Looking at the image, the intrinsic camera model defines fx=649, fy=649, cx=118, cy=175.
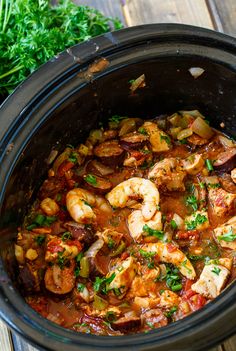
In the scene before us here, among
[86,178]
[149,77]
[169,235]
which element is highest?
[149,77]

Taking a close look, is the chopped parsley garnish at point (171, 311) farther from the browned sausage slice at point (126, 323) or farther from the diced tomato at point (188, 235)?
the diced tomato at point (188, 235)

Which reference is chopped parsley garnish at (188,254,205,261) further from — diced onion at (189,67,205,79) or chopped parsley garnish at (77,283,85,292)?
diced onion at (189,67,205,79)

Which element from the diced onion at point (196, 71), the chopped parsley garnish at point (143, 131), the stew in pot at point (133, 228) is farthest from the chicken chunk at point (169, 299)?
the diced onion at point (196, 71)

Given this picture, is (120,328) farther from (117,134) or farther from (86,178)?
(117,134)

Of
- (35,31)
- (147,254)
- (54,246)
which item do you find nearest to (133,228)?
(147,254)

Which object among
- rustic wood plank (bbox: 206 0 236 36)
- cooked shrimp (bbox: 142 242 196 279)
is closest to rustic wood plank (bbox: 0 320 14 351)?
cooked shrimp (bbox: 142 242 196 279)

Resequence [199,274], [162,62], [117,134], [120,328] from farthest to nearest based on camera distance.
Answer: [117,134]
[162,62]
[199,274]
[120,328]

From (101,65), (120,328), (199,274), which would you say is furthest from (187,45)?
(120,328)
